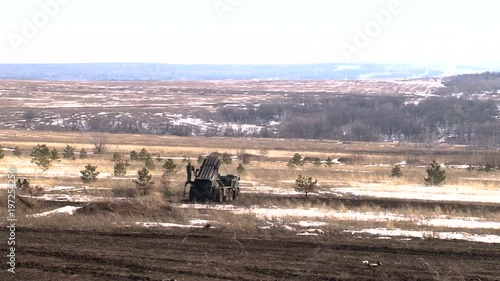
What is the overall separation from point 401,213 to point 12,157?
34.5 metres

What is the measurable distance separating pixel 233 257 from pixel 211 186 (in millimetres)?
12966

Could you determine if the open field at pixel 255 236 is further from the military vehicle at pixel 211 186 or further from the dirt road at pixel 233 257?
the military vehicle at pixel 211 186

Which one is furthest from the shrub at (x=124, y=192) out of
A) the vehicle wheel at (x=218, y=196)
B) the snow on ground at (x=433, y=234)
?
the snow on ground at (x=433, y=234)

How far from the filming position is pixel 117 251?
612 inches

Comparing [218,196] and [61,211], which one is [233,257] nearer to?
[61,211]

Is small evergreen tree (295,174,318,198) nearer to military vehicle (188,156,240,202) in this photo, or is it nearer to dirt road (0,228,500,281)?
military vehicle (188,156,240,202)

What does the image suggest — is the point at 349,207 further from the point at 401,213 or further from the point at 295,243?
the point at 295,243

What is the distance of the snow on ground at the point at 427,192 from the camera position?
33.5 meters

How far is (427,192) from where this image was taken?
36.4m

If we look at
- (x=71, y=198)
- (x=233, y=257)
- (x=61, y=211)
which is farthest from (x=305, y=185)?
(x=233, y=257)

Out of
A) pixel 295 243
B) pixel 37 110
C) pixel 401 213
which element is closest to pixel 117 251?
pixel 295 243

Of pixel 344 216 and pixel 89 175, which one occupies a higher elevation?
pixel 344 216

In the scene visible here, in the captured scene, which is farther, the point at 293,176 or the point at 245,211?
the point at 293,176

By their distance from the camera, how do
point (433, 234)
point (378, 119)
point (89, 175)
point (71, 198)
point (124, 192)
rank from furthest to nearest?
point (378, 119), point (89, 175), point (124, 192), point (71, 198), point (433, 234)
